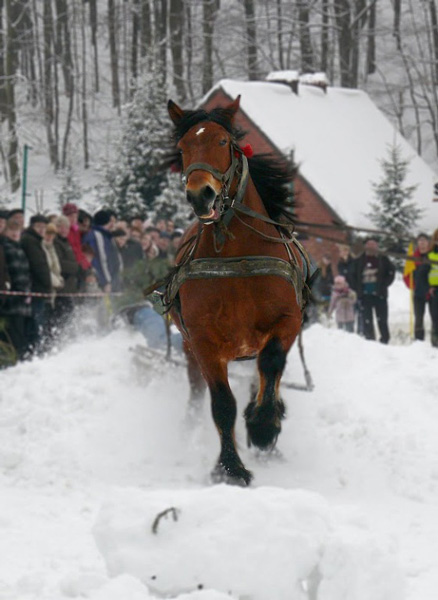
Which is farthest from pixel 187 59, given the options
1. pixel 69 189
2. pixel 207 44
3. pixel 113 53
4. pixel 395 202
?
pixel 395 202

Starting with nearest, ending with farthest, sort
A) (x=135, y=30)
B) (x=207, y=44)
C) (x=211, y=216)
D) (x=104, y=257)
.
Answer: (x=211, y=216) → (x=104, y=257) → (x=207, y=44) → (x=135, y=30)

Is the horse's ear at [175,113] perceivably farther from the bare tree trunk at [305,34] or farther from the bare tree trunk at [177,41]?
the bare tree trunk at [305,34]

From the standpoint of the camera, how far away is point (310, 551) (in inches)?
132

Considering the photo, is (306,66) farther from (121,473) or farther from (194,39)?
(121,473)

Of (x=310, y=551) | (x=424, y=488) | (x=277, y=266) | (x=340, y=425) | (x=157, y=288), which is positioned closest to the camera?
(x=310, y=551)

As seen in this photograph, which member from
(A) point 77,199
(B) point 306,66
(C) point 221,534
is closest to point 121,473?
(C) point 221,534

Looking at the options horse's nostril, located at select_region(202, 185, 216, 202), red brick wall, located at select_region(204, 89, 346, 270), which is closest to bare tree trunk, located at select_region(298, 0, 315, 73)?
red brick wall, located at select_region(204, 89, 346, 270)

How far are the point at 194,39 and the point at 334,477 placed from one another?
37427 mm

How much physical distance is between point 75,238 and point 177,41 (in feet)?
98.4

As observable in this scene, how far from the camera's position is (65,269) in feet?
37.7

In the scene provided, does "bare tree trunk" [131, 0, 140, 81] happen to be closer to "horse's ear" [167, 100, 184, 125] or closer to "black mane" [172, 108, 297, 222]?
"black mane" [172, 108, 297, 222]

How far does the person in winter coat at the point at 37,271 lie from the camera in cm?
1078

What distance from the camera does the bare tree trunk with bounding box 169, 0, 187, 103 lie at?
1526 inches

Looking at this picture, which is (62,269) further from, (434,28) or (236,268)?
(434,28)
